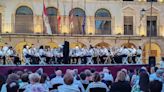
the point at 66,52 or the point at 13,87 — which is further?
the point at 66,52

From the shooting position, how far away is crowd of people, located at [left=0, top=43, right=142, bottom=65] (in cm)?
3567

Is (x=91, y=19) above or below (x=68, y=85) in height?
above

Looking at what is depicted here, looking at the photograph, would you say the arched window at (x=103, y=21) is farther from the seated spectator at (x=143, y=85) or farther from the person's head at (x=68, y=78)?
the person's head at (x=68, y=78)

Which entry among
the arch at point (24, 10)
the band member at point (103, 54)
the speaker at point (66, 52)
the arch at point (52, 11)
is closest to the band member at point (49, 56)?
the speaker at point (66, 52)

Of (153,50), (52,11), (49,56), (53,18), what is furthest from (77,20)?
(49,56)

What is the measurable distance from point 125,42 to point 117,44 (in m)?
1.16

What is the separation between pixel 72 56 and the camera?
122 feet

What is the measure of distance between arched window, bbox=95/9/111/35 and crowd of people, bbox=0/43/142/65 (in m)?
18.5

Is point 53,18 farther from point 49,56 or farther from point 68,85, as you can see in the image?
point 68,85

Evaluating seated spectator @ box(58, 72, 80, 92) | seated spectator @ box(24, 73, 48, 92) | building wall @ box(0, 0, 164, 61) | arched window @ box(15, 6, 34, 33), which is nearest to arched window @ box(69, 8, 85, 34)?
building wall @ box(0, 0, 164, 61)

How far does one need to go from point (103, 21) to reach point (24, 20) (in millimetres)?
9701

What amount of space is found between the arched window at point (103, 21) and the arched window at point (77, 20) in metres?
1.90

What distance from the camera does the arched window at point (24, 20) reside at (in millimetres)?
54469

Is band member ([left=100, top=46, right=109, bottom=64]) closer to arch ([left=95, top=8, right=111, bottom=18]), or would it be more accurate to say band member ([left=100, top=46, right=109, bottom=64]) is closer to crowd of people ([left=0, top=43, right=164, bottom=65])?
crowd of people ([left=0, top=43, right=164, bottom=65])
